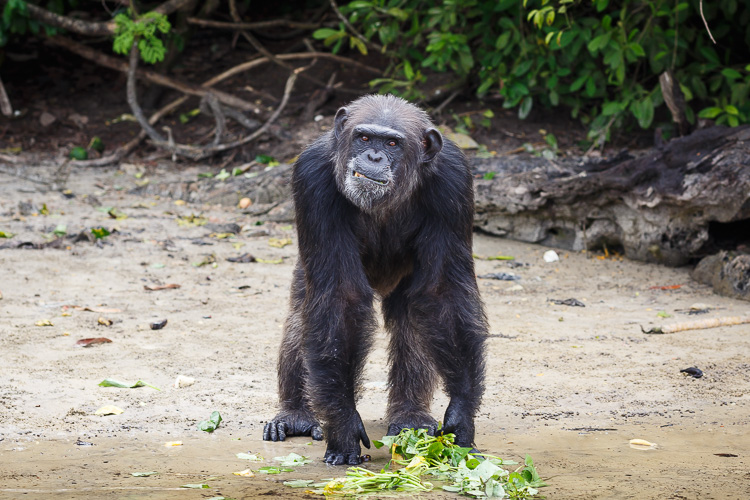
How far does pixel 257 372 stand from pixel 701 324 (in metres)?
3.43

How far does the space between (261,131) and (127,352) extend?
261 inches

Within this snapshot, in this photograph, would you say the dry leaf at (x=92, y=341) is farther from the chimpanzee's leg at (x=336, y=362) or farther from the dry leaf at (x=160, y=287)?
the chimpanzee's leg at (x=336, y=362)

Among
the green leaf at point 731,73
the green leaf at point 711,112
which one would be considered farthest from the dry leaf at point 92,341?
the green leaf at point 731,73

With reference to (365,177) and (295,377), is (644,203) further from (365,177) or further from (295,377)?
(365,177)

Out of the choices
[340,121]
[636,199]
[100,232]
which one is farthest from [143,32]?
[340,121]

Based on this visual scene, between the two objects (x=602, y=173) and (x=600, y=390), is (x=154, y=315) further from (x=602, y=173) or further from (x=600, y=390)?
(x=602, y=173)

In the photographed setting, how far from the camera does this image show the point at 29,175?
1116cm

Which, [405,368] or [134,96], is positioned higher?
[134,96]

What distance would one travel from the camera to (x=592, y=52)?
9531 millimetres

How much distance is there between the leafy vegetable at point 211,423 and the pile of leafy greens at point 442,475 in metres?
0.94

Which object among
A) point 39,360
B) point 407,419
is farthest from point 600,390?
point 39,360

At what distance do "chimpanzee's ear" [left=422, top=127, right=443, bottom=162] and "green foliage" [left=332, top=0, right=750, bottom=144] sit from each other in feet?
16.1

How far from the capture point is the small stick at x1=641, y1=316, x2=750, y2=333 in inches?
259

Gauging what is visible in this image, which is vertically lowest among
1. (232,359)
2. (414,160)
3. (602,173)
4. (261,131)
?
(232,359)
